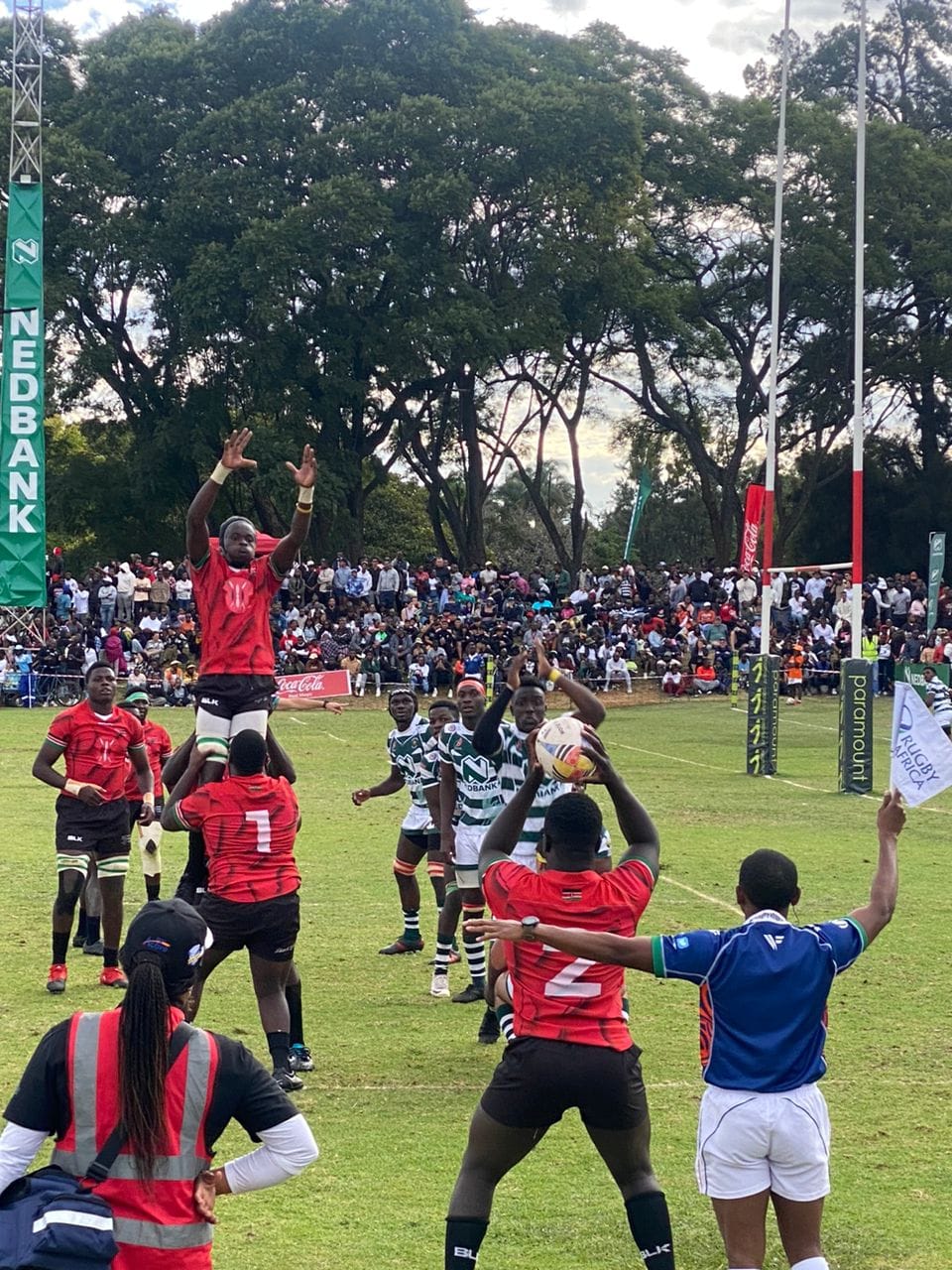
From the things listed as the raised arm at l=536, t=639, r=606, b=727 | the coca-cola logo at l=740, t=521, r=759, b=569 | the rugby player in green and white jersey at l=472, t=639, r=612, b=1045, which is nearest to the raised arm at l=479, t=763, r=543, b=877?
the raised arm at l=536, t=639, r=606, b=727

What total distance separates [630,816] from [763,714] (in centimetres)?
2267

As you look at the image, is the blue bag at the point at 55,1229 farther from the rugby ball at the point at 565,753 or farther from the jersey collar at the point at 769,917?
the rugby ball at the point at 565,753

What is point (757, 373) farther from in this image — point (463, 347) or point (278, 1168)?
point (278, 1168)

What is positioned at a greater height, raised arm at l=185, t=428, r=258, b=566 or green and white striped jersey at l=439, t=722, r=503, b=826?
raised arm at l=185, t=428, r=258, b=566

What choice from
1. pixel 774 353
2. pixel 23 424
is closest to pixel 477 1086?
pixel 774 353

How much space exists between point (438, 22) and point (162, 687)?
2643cm

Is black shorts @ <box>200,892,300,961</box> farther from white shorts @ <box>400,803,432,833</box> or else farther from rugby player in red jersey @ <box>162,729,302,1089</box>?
white shorts @ <box>400,803,432,833</box>

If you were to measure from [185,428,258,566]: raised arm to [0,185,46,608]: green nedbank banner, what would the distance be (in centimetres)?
2934

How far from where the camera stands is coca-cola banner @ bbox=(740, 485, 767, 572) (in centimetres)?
2873

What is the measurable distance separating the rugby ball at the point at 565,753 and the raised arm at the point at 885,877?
115 centimetres

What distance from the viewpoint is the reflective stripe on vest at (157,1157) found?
415 centimetres

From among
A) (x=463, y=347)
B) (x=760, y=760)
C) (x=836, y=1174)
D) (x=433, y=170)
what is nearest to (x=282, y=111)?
(x=433, y=170)

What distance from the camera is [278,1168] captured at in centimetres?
439

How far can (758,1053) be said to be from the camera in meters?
5.50
